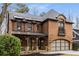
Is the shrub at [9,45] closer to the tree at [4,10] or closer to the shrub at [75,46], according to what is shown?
the tree at [4,10]

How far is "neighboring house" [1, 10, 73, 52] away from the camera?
716 centimetres

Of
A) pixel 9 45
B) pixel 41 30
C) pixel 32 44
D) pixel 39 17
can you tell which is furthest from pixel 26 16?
pixel 9 45

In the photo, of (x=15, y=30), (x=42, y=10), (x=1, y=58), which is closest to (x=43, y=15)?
(x=42, y=10)

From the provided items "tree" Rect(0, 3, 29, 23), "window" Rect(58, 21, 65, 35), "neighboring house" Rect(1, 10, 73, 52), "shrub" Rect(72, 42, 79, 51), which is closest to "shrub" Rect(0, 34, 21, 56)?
"neighboring house" Rect(1, 10, 73, 52)

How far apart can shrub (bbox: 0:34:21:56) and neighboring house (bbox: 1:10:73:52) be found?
0.31 ft

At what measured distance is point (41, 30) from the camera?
721 centimetres

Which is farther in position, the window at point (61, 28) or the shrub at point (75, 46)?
the window at point (61, 28)

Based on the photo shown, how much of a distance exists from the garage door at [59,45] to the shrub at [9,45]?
30.2 inches

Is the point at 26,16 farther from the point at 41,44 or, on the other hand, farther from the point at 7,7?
the point at 41,44

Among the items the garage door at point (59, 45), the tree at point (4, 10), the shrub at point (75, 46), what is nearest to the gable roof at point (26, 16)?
the tree at point (4, 10)

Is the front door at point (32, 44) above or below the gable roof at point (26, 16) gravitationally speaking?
below

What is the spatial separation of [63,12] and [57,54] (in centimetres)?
94

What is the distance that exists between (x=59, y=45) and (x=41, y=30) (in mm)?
549

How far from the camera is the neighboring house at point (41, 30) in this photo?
7.16m
